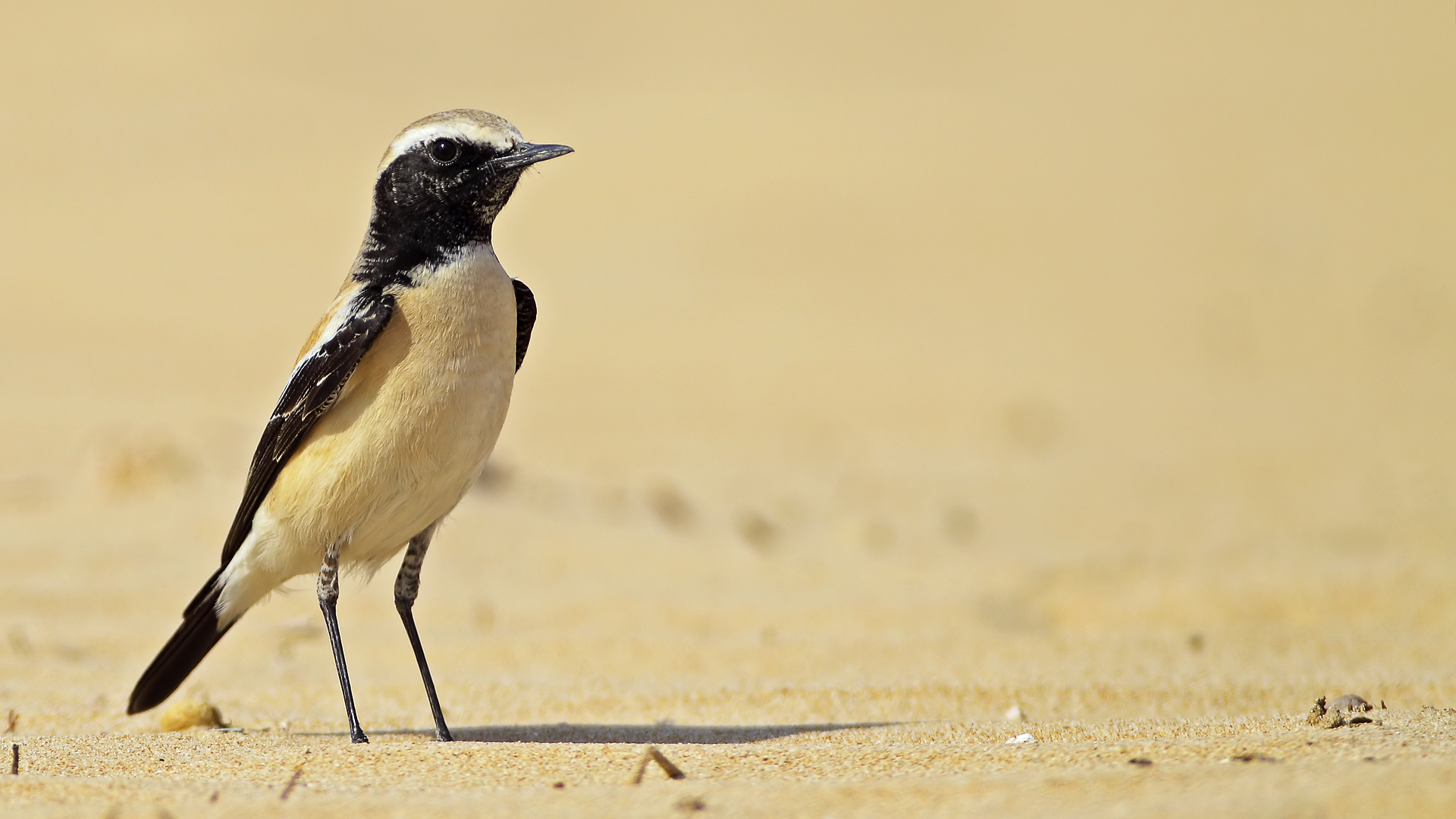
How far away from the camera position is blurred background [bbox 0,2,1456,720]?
28.3ft

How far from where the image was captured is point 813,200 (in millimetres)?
20875

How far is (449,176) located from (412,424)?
3.16ft

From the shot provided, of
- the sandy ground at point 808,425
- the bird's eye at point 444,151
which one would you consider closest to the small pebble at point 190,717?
the sandy ground at point 808,425

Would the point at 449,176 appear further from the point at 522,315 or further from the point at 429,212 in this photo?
the point at 522,315

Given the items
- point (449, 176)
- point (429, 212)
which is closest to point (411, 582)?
point (429, 212)

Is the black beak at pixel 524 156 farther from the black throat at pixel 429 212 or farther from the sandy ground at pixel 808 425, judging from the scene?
the sandy ground at pixel 808 425

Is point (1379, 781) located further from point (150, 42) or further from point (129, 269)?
point (150, 42)

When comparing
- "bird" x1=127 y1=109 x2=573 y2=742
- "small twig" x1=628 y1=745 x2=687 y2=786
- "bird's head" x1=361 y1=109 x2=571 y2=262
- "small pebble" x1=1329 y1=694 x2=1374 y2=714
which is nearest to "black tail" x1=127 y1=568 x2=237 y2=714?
"bird" x1=127 y1=109 x2=573 y2=742

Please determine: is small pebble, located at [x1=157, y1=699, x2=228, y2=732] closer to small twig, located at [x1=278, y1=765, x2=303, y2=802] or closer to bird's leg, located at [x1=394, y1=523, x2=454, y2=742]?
bird's leg, located at [x1=394, y1=523, x2=454, y2=742]

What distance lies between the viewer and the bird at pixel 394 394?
16.6 ft

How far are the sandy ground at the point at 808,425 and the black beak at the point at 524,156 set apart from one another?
2065 millimetres

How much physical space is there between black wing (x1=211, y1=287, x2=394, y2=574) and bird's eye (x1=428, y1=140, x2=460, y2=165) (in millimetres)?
543

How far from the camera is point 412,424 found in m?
5.02

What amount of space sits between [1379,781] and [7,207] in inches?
870
